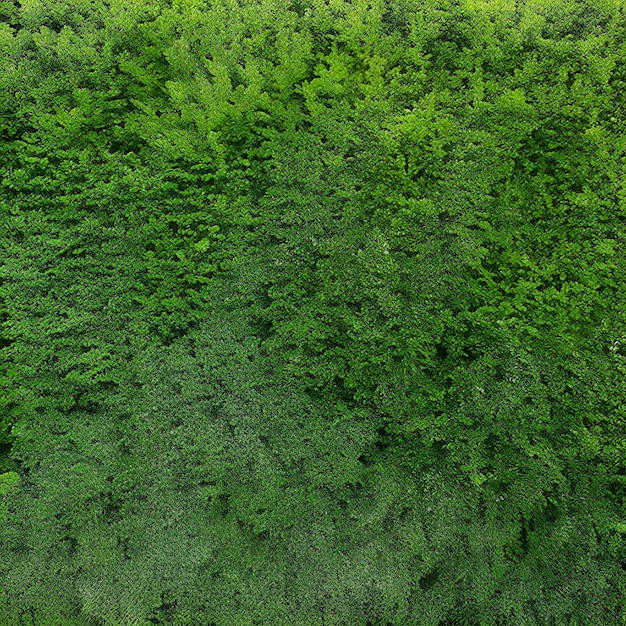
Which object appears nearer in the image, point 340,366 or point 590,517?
point 590,517

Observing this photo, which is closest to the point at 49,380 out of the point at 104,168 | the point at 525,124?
the point at 104,168

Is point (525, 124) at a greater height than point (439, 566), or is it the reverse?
point (525, 124)

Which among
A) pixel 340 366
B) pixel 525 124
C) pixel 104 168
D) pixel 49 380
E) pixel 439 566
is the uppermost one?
pixel 525 124

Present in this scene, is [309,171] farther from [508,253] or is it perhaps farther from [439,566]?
[439,566]

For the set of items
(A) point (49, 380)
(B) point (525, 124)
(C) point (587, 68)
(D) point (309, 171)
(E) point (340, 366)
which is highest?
(C) point (587, 68)

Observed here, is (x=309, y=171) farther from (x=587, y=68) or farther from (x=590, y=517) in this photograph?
(x=590, y=517)

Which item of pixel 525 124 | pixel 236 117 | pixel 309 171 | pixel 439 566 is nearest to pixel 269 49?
pixel 236 117
